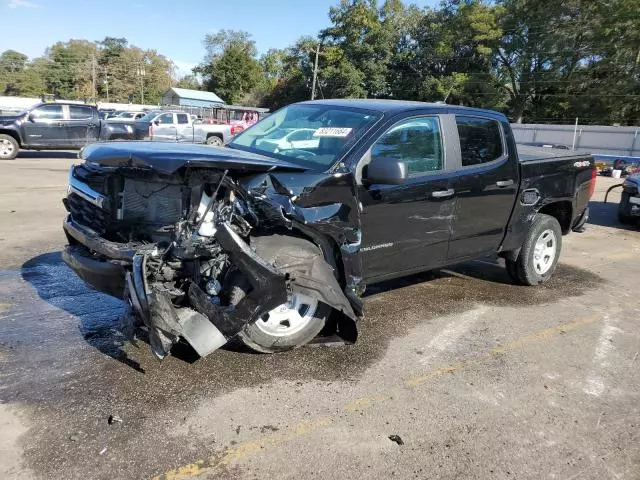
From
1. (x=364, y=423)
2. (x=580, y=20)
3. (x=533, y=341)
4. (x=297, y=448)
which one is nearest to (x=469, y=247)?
(x=533, y=341)

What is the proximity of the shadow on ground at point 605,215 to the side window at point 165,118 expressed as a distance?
15417 mm

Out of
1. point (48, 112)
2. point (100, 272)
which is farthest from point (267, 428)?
point (48, 112)

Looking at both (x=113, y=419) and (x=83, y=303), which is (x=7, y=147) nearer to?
(x=83, y=303)

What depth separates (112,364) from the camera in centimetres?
364

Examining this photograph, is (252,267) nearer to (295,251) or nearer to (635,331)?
(295,251)

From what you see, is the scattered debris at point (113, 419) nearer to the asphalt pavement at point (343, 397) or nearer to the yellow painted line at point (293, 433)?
the asphalt pavement at point (343, 397)

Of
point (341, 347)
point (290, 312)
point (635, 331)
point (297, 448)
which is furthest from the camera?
point (635, 331)

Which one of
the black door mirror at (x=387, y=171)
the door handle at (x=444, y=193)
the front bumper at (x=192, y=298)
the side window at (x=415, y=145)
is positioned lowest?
the front bumper at (x=192, y=298)

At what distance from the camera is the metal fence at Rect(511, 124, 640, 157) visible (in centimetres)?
2764

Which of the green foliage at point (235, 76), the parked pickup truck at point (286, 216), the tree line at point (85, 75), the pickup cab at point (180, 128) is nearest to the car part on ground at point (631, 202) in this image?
the parked pickup truck at point (286, 216)

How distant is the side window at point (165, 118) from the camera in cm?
2078

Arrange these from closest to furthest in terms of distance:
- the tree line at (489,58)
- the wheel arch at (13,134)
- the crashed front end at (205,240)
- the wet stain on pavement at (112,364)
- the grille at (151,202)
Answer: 1. the wet stain on pavement at (112,364)
2. the crashed front end at (205,240)
3. the grille at (151,202)
4. the wheel arch at (13,134)
5. the tree line at (489,58)

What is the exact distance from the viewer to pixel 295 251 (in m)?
3.48

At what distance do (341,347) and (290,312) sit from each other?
1.93ft
